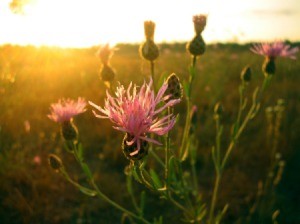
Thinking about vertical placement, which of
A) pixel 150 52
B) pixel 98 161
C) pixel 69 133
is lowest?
pixel 98 161

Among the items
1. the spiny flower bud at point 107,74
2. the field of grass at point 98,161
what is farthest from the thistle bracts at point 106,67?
the field of grass at point 98,161

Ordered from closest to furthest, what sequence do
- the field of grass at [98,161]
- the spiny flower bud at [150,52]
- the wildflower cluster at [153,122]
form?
the wildflower cluster at [153,122] < the spiny flower bud at [150,52] < the field of grass at [98,161]

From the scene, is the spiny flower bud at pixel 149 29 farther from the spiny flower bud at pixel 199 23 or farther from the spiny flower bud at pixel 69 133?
the spiny flower bud at pixel 69 133

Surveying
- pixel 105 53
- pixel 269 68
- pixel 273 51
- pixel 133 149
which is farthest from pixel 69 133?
pixel 273 51

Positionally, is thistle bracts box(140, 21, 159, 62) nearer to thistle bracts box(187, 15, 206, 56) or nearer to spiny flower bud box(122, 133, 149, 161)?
thistle bracts box(187, 15, 206, 56)


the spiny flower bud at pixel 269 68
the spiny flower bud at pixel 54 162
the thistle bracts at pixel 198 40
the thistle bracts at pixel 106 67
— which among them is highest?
the thistle bracts at pixel 198 40

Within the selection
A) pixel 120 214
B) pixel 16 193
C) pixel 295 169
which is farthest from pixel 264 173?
pixel 16 193

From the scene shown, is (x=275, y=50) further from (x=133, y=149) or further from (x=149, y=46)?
(x=133, y=149)
